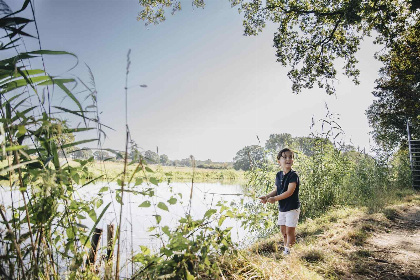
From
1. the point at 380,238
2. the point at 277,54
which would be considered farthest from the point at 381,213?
the point at 277,54

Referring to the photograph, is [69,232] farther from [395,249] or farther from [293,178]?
[395,249]

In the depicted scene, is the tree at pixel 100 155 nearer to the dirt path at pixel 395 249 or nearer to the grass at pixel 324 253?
the grass at pixel 324 253

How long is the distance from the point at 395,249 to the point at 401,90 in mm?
15602

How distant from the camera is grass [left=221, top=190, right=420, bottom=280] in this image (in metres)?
2.22

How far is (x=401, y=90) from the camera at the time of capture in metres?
16.0

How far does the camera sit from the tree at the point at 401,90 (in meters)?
12.8

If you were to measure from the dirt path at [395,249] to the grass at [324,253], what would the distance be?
4 cm

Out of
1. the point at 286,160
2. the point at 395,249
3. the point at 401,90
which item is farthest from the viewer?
the point at 401,90

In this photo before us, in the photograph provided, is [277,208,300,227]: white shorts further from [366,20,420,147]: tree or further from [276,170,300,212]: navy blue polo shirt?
[366,20,420,147]: tree

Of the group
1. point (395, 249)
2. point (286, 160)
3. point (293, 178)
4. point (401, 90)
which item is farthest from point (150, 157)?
point (401, 90)

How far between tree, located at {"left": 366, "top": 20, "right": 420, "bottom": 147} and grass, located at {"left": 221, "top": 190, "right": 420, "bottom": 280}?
904 cm

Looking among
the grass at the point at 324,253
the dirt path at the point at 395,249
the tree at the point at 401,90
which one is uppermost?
the tree at the point at 401,90

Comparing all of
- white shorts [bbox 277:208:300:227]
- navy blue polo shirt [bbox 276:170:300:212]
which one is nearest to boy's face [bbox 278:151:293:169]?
navy blue polo shirt [bbox 276:170:300:212]

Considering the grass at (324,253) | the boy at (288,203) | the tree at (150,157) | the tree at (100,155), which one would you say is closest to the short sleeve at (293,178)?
the boy at (288,203)
